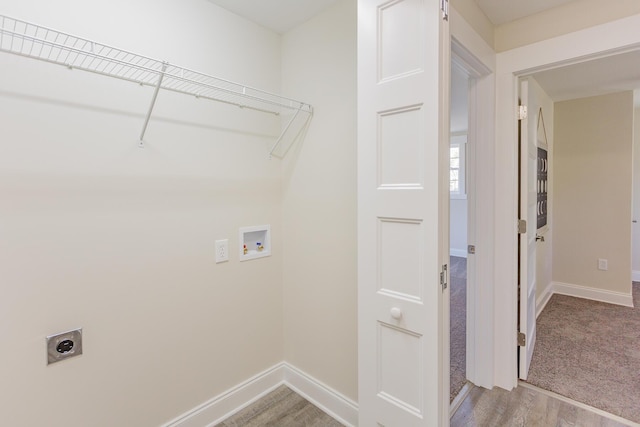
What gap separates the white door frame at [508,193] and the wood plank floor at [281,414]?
1199 mm

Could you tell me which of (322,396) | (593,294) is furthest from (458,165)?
(322,396)

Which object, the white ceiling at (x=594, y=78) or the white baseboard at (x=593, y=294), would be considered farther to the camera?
the white baseboard at (x=593, y=294)

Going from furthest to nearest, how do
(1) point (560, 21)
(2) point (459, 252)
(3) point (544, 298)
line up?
(2) point (459, 252) < (3) point (544, 298) < (1) point (560, 21)

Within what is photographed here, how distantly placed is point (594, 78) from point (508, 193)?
1.96 m

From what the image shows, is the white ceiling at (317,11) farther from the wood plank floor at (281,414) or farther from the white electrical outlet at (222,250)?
the wood plank floor at (281,414)

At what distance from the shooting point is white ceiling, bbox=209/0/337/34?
180 cm

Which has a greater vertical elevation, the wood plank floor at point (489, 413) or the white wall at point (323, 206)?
the white wall at point (323, 206)

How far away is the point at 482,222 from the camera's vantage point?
81.6 inches

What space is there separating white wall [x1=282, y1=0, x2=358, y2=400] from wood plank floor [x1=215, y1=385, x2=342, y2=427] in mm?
186

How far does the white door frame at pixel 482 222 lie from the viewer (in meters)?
2.01

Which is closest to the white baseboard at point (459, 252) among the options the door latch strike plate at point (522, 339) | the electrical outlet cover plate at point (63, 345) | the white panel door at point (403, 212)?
the door latch strike plate at point (522, 339)

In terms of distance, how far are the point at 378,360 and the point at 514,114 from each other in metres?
1.71

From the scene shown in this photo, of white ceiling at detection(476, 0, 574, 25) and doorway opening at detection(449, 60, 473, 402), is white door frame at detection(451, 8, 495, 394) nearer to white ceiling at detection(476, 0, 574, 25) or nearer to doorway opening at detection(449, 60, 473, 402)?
doorway opening at detection(449, 60, 473, 402)

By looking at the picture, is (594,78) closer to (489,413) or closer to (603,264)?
(603,264)
